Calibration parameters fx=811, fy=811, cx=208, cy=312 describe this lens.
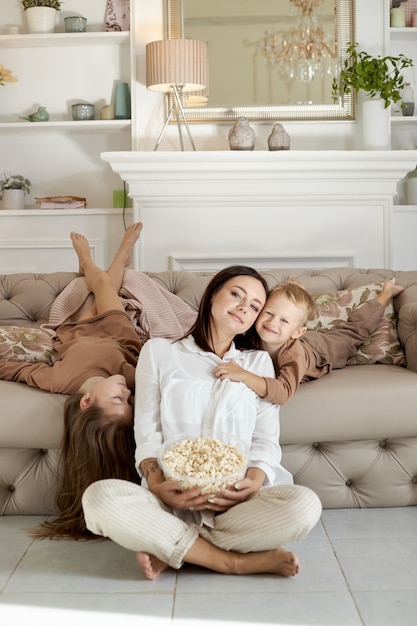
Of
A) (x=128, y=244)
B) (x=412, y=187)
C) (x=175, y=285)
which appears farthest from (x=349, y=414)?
(x=412, y=187)

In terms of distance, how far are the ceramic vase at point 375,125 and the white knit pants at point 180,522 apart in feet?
9.59

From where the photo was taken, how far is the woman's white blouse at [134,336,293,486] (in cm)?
211

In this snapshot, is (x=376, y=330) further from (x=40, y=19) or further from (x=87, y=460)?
(x=40, y=19)

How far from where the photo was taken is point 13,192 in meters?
4.58

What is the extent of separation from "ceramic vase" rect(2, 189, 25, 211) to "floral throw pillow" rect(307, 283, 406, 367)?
2.28 m

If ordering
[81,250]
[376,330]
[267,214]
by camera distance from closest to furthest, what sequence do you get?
[376,330] < [81,250] < [267,214]

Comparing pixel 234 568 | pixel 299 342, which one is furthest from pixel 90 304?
pixel 234 568

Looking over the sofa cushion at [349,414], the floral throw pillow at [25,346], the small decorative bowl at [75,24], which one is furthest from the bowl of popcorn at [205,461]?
the small decorative bowl at [75,24]

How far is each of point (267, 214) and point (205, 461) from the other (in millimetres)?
2594

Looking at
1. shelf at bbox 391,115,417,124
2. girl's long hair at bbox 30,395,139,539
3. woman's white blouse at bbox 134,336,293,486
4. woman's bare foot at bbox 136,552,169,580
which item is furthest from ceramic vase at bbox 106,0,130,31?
woman's bare foot at bbox 136,552,169,580

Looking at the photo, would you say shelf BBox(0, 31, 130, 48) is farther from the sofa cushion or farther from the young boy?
the sofa cushion

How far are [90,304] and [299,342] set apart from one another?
0.82 meters

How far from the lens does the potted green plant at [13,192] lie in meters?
4.59

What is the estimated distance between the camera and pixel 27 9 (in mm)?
4547
